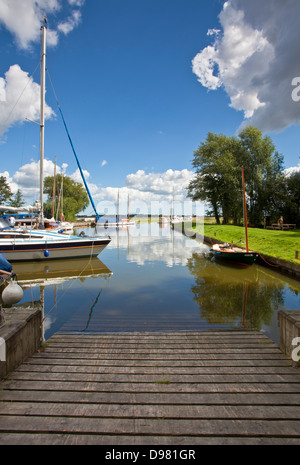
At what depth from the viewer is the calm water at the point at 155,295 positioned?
23.2 ft

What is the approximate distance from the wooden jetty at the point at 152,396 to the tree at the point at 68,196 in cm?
5270

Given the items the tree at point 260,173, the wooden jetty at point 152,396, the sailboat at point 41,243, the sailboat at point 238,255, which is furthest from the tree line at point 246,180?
the wooden jetty at point 152,396

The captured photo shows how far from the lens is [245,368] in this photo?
12.0 feet

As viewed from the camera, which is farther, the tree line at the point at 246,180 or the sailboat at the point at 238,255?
the tree line at the point at 246,180

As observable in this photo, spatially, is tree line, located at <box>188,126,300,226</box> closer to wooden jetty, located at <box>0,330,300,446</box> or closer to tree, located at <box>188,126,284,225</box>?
tree, located at <box>188,126,284,225</box>

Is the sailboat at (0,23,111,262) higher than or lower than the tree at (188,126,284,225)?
lower

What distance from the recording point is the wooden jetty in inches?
95.0

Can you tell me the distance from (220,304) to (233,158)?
1480 inches

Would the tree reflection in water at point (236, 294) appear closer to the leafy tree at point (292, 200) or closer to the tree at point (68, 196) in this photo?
the leafy tree at point (292, 200)

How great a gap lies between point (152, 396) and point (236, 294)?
8.16 metres

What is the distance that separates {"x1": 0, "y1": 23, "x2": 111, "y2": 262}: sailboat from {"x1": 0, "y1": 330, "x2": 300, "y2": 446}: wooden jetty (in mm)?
13466

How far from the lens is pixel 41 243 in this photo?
1652 cm

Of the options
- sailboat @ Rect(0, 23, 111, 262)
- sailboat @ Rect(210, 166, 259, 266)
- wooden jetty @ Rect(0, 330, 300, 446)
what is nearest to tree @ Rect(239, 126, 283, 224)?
sailboat @ Rect(210, 166, 259, 266)
